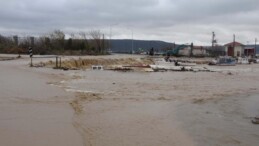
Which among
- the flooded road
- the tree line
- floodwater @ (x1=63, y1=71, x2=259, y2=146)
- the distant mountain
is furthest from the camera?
the distant mountain

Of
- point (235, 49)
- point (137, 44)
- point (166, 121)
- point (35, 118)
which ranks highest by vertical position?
point (137, 44)

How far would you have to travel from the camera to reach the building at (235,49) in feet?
474

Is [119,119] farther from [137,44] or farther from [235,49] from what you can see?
[137,44]

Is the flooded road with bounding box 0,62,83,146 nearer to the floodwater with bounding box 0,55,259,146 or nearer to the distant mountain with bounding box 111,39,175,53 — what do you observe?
the floodwater with bounding box 0,55,259,146

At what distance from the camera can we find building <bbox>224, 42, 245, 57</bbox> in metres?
144

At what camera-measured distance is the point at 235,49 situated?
150500mm

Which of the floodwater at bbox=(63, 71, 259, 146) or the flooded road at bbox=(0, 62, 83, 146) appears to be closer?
the flooded road at bbox=(0, 62, 83, 146)

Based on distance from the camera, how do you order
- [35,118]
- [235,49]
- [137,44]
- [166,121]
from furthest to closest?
[137,44] < [235,49] < [166,121] < [35,118]

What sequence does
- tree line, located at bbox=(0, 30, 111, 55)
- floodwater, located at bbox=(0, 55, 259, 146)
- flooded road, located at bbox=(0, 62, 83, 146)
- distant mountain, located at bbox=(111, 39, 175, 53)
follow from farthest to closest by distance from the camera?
distant mountain, located at bbox=(111, 39, 175, 53) < tree line, located at bbox=(0, 30, 111, 55) < floodwater, located at bbox=(0, 55, 259, 146) < flooded road, located at bbox=(0, 62, 83, 146)

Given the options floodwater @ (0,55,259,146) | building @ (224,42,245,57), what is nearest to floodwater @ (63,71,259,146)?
floodwater @ (0,55,259,146)

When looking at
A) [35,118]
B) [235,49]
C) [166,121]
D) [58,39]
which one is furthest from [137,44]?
[35,118]

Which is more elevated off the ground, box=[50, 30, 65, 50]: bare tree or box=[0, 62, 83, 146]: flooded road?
box=[50, 30, 65, 50]: bare tree

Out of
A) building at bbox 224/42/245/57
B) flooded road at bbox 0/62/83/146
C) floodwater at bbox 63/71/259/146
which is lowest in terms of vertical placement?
floodwater at bbox 63/71/259/146

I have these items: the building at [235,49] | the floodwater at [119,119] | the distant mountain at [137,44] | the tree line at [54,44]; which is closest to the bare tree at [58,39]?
the tree line at [54,44]
